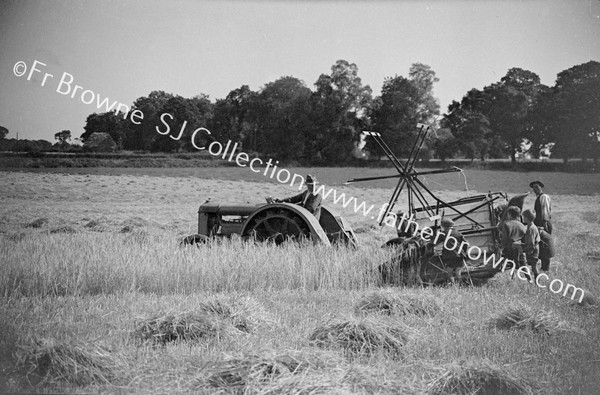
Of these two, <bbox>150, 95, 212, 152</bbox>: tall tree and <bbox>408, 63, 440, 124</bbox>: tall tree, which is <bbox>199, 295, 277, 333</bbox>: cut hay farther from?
<bbox>408, 63, 440, 124</bbox>: tall tree

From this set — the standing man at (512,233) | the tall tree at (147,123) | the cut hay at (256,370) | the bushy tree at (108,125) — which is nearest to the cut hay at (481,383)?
the cut hay at (256,370)

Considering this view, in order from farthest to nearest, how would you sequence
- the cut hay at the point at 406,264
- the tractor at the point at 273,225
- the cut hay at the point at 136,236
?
the cut hay at the point at 136,236 < the tractor at the point at 273,225 < the cut hay at the point at 406,264

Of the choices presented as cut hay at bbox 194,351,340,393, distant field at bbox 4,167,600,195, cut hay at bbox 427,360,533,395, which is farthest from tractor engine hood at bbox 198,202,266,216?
cut hay at bbox 427,360,533,395

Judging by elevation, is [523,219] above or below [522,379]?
above

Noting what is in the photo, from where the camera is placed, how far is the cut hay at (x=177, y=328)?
14.1ft

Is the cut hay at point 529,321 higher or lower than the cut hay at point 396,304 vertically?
higher

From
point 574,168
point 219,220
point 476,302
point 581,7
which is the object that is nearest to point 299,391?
point 476,302

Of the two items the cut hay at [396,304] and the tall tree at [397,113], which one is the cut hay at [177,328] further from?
the tall tree at [397,113]

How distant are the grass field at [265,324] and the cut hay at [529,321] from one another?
0.05 ft

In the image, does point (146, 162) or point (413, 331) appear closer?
point (413, 331)

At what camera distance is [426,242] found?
654cm

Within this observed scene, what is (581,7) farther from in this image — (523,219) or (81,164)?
(81,164)

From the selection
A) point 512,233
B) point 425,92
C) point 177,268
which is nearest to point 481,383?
point 512,233

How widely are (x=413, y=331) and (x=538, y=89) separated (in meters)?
7.71
